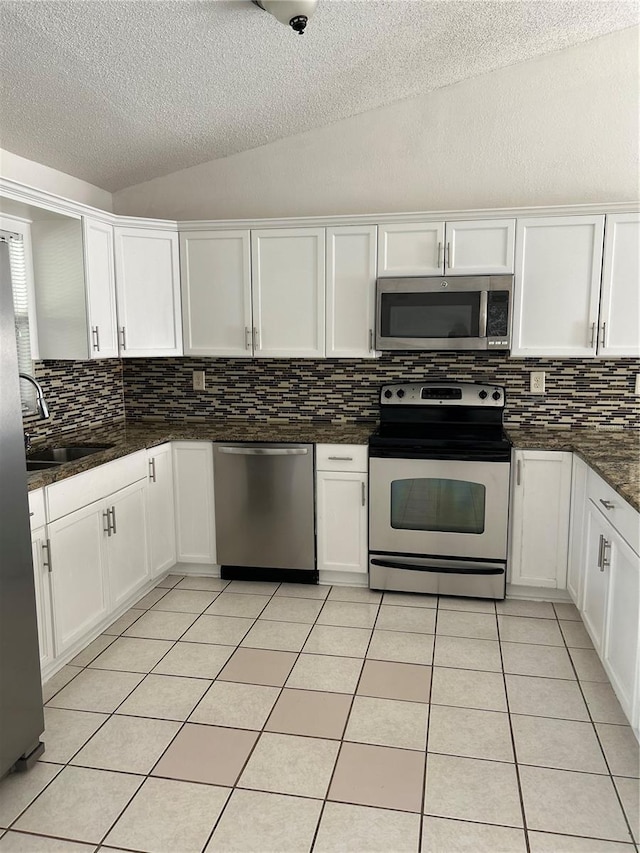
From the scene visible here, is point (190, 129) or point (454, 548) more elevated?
point (190, 129)

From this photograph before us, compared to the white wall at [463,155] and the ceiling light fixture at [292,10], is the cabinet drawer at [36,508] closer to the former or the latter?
the ceiling light fixture at [292,10]

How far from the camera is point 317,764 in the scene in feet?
7.08

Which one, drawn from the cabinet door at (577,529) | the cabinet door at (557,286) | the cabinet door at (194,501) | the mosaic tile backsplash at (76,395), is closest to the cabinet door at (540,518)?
the cabinet door at (577,529)

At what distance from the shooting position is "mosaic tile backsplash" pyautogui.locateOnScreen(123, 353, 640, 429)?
3.72 metres

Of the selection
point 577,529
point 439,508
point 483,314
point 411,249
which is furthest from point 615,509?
point 411,249

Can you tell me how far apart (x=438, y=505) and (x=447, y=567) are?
0.34m

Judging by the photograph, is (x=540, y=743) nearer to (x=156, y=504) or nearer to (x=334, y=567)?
(x=334, y=567)

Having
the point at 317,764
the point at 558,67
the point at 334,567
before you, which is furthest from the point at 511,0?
the point at 317,764

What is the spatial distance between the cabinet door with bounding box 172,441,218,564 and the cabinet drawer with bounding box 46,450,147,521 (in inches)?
12.3

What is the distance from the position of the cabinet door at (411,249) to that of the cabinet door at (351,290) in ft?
0.20

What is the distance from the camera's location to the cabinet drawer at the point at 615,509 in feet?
7.20

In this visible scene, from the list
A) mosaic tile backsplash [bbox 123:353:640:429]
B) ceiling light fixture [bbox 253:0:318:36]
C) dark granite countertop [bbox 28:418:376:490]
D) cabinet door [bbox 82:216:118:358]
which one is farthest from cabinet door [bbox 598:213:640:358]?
cabinet door [bbox 82:216:118:358]

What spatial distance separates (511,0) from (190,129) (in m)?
1.68

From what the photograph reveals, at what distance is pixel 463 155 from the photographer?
12.2 feet
